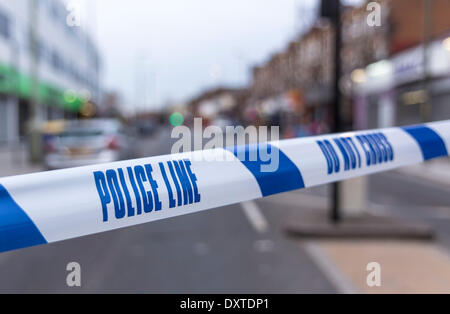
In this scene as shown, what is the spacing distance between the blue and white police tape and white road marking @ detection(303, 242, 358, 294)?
5.58 feet

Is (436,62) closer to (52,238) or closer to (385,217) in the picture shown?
(385,217)

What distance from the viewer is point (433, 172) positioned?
47.0 ft

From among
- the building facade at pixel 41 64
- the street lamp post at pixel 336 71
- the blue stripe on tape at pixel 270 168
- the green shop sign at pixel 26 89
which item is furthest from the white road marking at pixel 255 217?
the green shop sign at pixel 26 89

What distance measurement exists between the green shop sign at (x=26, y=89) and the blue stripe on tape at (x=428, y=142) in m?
17.8

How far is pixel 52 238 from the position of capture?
1.83 meters

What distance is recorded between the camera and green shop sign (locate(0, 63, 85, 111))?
27.6m

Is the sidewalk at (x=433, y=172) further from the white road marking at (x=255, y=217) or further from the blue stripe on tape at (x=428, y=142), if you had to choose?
the blue stripe on tape at (x=428, y=142)

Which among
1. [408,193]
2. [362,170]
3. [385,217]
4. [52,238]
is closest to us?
[52,238]

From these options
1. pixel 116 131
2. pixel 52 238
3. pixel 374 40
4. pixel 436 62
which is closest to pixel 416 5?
pixel 374 40

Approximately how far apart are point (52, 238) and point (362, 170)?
1.85 m

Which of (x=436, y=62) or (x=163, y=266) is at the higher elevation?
(x=436, y=62)

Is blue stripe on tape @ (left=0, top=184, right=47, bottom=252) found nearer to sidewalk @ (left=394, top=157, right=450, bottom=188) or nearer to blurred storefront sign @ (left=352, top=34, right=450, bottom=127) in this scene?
sidewalk @ (left=394, top=157, right=450, bottom=188)

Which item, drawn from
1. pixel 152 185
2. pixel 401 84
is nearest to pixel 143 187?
pixel 152 185

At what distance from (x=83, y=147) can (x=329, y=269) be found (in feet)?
25.9
